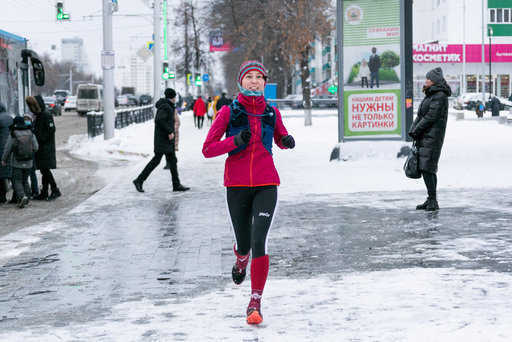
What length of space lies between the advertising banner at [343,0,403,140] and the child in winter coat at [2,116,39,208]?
697cm

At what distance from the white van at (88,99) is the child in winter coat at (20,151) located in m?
49.4

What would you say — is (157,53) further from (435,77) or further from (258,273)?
(258,273)

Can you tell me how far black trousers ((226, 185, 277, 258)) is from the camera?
553 centimetres

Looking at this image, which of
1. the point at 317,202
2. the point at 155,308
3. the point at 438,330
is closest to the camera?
the point at 438,330

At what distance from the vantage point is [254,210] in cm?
558

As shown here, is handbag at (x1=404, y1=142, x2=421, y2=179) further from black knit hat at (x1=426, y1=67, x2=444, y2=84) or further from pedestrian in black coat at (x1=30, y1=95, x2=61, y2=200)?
pedestrian in black coat at (x1=30, y1=95, x2=61, y2=200)

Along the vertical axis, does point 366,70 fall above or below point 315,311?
above

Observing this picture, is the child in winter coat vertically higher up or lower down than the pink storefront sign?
lower down

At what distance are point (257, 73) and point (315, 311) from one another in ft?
5.28

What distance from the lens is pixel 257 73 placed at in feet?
18.1

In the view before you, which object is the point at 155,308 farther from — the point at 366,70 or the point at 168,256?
the point at 366,70

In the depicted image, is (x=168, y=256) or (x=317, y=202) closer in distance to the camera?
(x=168, y=256)

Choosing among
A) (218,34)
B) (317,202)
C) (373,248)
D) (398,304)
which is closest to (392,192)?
(317,202)

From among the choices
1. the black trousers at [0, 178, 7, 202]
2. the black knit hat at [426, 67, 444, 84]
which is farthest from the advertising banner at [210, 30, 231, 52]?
the black knit hat at [426, 67, 444, 84]
